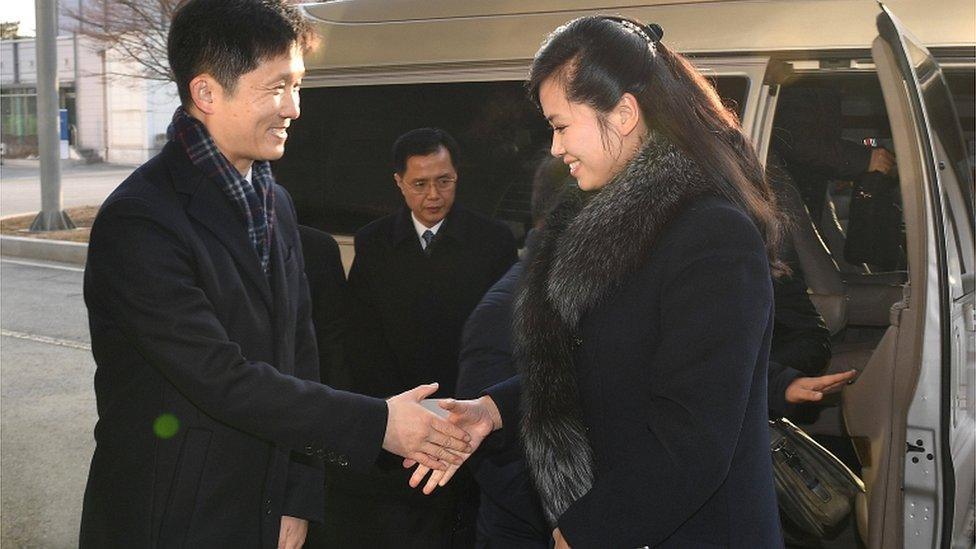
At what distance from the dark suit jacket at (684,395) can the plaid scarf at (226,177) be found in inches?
29.6

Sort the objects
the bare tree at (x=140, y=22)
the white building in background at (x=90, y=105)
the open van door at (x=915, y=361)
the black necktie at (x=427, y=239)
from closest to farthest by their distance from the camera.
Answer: the open van door at (x=915, y=361), the black necktie at (x=427, y=239), the bare tree at (x=140, y=22), the white building in background at (x=90, y=105)

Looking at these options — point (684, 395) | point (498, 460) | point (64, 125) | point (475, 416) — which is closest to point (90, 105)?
point (64, 125)

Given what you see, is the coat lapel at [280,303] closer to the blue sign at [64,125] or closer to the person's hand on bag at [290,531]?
the person's hand on bag at [290,531]

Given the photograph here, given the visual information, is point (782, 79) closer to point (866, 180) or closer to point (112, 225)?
point (866, 180)

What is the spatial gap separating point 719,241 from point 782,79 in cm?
224

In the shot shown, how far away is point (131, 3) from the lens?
14.9 m

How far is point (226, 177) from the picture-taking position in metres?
2.17

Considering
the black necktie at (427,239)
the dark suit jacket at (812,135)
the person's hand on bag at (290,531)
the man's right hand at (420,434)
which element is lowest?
the person's hand on bag at (290,531)

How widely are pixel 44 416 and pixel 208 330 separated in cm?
455

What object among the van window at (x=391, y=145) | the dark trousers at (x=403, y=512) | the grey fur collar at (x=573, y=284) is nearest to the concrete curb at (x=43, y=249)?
the van window at (x=391, y=145)

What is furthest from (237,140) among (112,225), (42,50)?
(42,50)

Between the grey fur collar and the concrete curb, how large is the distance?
1167 centimetres

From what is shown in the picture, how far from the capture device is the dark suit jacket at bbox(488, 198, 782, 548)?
5.61 ft

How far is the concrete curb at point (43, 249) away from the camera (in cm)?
1290
